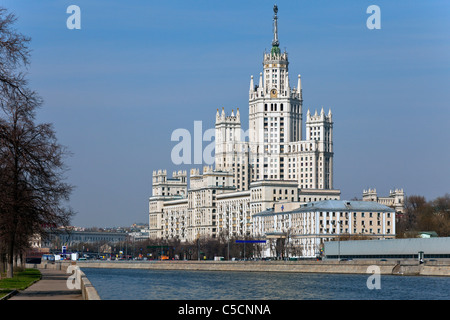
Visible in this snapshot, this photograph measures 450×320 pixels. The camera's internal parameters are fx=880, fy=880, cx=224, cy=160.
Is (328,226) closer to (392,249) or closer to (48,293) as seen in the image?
(392,249)

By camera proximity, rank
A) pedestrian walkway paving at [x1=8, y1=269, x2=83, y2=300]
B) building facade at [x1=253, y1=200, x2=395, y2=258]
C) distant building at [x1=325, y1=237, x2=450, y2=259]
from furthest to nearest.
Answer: building facade at [x1=253, y1=200, x2=395, y2=258] → distant building at [x1=325, y1=237, x2=450, y2=259] → pedestrian walkway paving at [x1=8, y1=269, x2=83, y2=300]

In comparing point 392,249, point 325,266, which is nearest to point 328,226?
point 392,249

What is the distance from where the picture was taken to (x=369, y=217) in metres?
198

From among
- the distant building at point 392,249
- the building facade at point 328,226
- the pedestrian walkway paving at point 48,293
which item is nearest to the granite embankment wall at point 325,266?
the distant building at point 392,249

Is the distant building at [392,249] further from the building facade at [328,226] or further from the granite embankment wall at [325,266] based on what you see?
the building facade at [328,226]

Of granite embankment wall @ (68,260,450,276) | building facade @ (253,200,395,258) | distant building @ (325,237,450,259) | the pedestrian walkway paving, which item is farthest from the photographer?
building facade @ (253,200,395,258)

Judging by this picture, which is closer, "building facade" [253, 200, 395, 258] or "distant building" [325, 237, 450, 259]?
"distant building" [325, 237, 450, 259]

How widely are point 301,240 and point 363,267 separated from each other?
7903 cm

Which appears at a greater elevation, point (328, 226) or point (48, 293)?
point (48, 293)

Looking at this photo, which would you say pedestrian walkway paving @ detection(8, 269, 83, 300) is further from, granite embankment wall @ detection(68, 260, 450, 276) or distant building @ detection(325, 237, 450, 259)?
distant building @ detection(325, 237, 450, 259)

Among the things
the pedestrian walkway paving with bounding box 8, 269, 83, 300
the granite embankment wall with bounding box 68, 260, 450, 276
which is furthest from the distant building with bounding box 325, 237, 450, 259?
the pedestrian walkway paving with bounding box 8, 269, 83, 300

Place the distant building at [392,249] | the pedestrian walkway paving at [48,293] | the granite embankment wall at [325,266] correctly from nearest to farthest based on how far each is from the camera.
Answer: the pedestrian walkway paving at [48,293]
the granite embankment wall at [325,266]
the distant building at [392,249]
